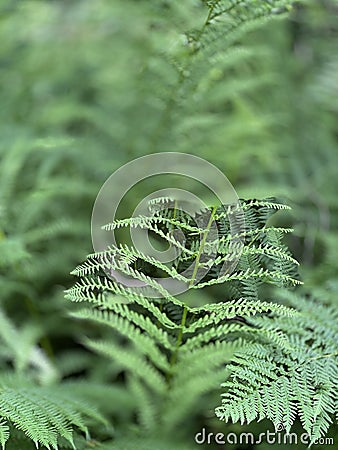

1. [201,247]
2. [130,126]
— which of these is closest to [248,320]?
[201,247]

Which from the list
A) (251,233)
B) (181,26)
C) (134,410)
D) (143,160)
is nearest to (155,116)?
(143,160)

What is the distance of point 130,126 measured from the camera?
1.82 m

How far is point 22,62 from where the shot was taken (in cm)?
204

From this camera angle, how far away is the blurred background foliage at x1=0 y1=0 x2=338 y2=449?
1479 mm

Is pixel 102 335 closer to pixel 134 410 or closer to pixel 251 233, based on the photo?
pixel 134 410

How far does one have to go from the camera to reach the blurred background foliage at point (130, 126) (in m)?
1.48

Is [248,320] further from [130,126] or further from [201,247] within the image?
[130,126]

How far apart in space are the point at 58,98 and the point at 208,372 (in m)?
1.37

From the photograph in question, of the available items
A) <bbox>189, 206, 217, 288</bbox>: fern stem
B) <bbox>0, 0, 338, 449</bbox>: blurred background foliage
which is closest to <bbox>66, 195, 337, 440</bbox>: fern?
<bbox>189, 206, 217, 288</bbox>: fern stem

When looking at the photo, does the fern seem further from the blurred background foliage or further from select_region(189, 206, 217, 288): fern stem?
the blurred background foliage

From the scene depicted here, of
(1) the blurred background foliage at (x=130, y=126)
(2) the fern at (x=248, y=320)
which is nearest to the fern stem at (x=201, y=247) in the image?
(2) the fern at (x=248, y=320)

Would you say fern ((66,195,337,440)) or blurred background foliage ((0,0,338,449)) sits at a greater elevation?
blurred background foliage ((0,0,338,449))

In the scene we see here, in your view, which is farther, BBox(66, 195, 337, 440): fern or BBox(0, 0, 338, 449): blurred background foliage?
BBox(0, 0, 338, 449): blurred background foliage

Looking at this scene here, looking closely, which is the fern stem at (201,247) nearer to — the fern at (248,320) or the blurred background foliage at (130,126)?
the fern at (248,320)
